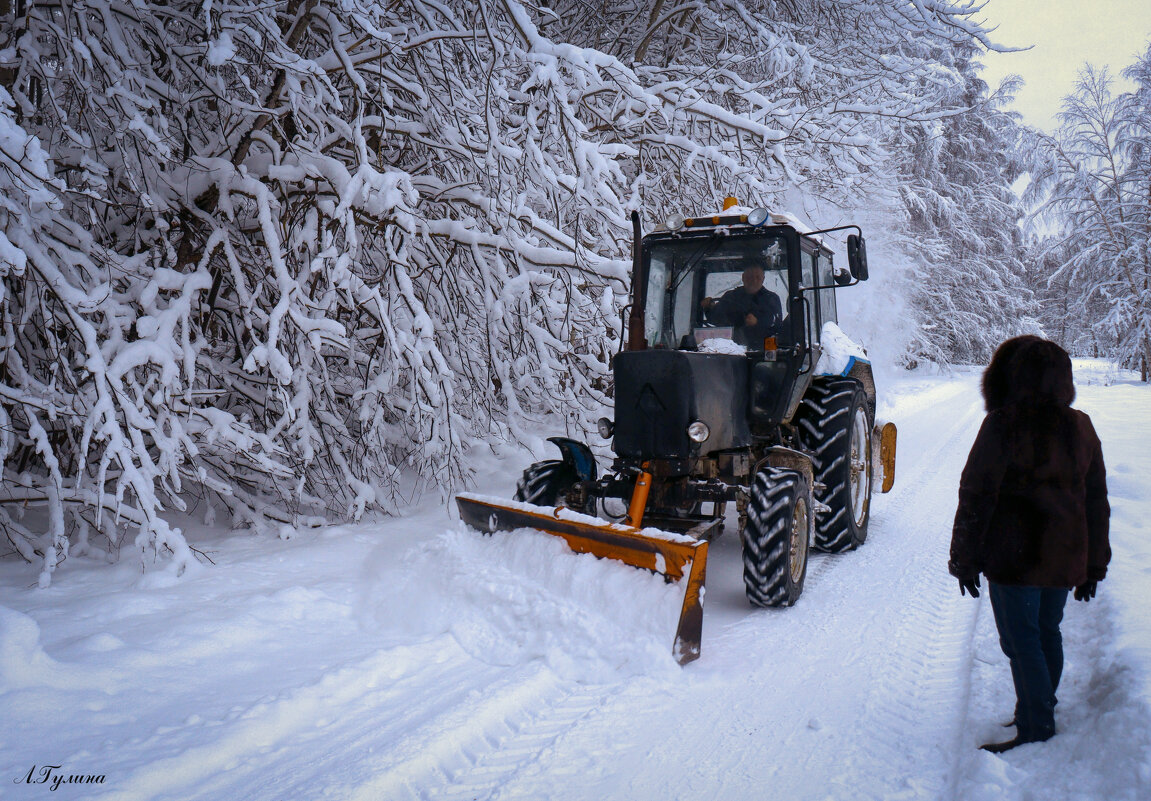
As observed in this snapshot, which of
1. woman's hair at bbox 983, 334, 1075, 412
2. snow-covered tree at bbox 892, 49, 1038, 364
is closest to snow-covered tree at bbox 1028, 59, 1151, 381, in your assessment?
snow-covered tree at bbox 892, 49, 1038, 364


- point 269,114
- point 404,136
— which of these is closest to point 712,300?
point 404,136

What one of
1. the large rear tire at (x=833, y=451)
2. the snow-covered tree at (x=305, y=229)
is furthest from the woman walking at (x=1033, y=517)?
the snow-covered tree at (x=305, y=229)

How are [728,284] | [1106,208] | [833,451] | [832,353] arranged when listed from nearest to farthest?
[728,284] → [833,451] → [832,353] → [1106,208]

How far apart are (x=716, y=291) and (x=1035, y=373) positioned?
274 centimetres

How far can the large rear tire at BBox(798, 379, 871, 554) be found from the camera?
535cm

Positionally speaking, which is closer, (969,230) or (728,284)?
(728,284)

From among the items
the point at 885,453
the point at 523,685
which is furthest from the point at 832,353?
the point at 523,685

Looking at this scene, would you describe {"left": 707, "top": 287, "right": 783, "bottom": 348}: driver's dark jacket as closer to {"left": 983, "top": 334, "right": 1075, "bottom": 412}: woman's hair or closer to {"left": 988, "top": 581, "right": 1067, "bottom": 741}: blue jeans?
{"left": 983, "top": 334, "right": 1075, "bottom": 412}: woman's hair

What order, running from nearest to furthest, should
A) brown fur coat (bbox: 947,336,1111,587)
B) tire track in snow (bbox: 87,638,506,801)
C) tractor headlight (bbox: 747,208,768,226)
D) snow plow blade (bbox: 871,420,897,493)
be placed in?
tire track in snow (bbox: 87,638,506,801) → brown fur coat (bbox: 947,336,1111,587) → tractor headlight (bbox: 747,208,768,226) → snow plow blade (bbox: 871,420,897,493)

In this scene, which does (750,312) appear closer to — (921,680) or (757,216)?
(757,216)

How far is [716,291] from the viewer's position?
523cm

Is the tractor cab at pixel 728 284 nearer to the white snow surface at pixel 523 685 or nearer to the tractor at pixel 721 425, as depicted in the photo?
the tractor at pixel 721 425

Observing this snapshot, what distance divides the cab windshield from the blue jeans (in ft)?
8.44

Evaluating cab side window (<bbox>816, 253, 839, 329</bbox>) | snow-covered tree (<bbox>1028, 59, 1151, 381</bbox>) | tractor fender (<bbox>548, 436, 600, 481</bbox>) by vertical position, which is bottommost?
tractor fender (<bbox>548, 436, 600, 481</bbox>)
